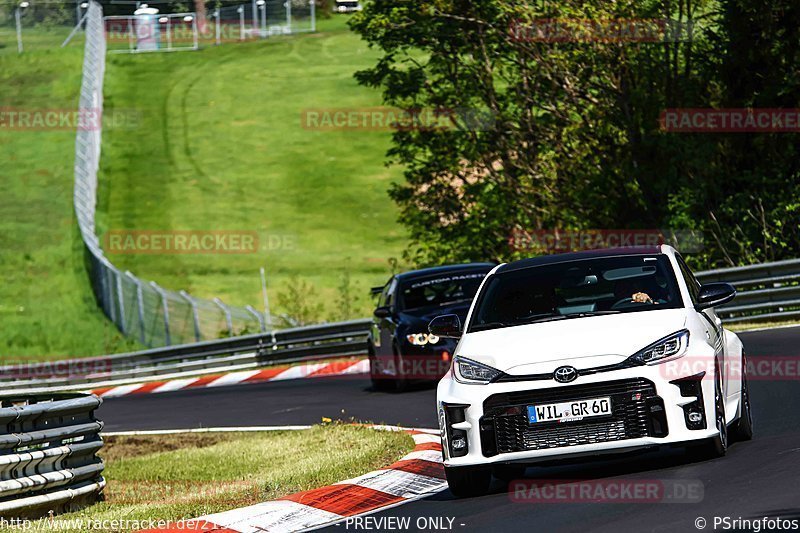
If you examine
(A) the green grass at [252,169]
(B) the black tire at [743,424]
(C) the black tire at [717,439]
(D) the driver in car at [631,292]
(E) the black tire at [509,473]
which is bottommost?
(A) the green grass at [252,169]

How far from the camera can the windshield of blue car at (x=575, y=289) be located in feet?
33.8

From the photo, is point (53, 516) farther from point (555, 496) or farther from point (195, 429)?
point (195, 429)

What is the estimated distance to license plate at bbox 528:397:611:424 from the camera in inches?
364

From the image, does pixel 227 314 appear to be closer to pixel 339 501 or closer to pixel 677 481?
pixel 339 501

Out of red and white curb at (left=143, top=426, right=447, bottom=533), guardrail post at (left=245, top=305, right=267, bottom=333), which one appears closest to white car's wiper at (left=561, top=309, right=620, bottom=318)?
red and white curb at (left=143, top=426, right=447, bottom=533)

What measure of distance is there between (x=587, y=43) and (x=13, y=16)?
6850cm

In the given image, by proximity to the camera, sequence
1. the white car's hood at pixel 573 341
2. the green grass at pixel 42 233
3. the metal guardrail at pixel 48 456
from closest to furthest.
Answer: the white car's hood at pixel 573 341 → the metal guardrail at pixel 48 456 → the green grass at pixel 42 233

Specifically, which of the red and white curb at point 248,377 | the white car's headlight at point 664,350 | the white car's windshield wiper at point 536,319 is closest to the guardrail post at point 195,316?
the red and white curb at point 248,377

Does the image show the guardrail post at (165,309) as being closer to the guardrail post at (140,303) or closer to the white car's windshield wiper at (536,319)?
the guardrail post at (140,303)

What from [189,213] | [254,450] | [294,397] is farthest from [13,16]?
[254,450]

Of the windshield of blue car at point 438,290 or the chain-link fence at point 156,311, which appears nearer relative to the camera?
the windshield of blue car at point 438,290

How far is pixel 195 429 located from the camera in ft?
62.1

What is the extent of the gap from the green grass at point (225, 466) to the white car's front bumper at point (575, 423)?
6.13 feet

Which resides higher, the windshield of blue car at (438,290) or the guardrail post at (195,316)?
the windshield of blue car at (438,290)
